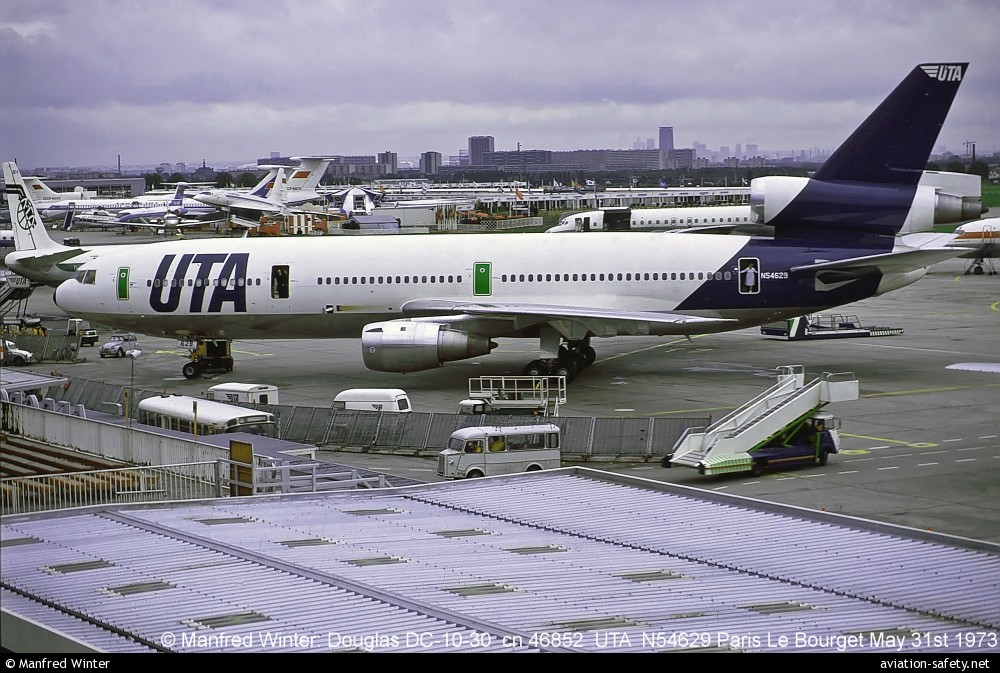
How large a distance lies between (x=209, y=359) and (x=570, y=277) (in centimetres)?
1579

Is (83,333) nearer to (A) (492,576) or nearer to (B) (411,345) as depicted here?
(B) (411,345)

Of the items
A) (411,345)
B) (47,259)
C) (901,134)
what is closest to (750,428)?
(411,345)

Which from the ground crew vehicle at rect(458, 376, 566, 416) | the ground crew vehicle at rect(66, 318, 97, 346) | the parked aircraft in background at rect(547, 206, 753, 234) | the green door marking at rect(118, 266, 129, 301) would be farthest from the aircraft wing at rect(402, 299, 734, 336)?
the parked aircraft in background at rect(547, 206, 753, 234)

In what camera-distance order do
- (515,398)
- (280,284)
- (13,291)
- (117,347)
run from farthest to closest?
(13,291)
(117,347)
(280,284)
(515,398)

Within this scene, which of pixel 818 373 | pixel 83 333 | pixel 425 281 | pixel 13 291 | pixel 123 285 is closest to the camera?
pixel 425 281

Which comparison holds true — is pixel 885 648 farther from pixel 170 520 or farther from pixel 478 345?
pixel 478 345

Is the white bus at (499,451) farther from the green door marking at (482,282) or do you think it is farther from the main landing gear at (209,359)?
the main landing gear at (209,359)

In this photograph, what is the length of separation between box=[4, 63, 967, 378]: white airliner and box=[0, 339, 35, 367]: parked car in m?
8.62

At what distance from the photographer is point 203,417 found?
126 ft

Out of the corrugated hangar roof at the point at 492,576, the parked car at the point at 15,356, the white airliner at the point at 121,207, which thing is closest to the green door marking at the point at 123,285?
the parked car at the point at 15,356

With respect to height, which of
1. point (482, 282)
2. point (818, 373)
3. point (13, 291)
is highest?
point (482, 282)

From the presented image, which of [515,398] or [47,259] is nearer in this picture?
[515,398]

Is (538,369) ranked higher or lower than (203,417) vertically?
higher

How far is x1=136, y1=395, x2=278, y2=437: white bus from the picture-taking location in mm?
38000
